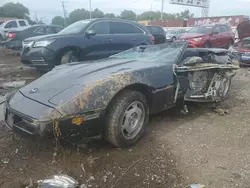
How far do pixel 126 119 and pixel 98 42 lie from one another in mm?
4807

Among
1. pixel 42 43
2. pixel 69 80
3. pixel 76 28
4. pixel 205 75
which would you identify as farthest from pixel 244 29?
pixel 69 80

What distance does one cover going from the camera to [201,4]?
42.0 meters

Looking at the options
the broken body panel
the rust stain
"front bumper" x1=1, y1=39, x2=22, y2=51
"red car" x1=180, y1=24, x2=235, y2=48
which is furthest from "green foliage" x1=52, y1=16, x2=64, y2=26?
the rust stain

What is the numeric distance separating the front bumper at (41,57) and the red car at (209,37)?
7.13 metres

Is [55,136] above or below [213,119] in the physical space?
above

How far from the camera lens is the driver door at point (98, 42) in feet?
23.9

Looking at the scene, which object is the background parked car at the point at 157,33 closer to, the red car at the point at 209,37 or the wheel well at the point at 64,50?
the red car at the point at 209,37

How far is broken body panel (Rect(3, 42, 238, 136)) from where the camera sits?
8.68ft

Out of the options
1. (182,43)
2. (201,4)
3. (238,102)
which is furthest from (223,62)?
(201,4)

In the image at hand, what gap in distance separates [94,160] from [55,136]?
591mm

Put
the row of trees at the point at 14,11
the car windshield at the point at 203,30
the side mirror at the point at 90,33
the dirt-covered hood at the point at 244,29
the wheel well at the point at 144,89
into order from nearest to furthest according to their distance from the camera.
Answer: the wheel well at the point at 144,89 → the side mirror at the point at 90,33 → the dirt-covered hood at the point at 244,29 → the car windshield at the point at 203,30 → the row of trees at the point at 14,11

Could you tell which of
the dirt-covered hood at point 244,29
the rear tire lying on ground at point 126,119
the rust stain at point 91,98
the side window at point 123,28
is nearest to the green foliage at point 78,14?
the dirt-covered hood at point 244,29

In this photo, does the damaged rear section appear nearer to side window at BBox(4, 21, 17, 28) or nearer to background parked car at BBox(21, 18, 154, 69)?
background parked car at BBox(21, 18, 154, 69)

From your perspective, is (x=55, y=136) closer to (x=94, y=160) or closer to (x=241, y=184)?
(x=94, y=160)
